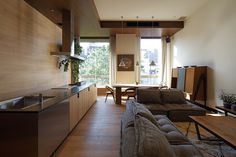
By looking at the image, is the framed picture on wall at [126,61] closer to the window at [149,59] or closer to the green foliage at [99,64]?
the window at [149,59]

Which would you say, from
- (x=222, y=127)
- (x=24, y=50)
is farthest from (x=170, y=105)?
(x=24, y=50)

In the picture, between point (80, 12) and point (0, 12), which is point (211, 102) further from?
point (0, 12)

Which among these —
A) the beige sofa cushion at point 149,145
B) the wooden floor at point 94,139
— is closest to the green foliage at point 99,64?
the wooden floor at point 94,139

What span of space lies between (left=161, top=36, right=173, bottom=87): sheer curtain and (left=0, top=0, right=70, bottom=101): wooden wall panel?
243 inches

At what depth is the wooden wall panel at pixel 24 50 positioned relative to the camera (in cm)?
375

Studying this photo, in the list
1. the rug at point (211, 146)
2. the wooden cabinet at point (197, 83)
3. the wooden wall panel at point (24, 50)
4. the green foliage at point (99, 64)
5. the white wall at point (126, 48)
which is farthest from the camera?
the green foliage at point (99, 64)

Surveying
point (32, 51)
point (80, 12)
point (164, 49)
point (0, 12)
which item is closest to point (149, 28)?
point (164, 49)

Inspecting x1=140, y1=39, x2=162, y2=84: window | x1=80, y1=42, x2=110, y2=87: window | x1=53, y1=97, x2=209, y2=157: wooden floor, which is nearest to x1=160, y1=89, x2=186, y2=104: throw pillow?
x1=53, y1=97, x2=209, y2=157: wooden floor

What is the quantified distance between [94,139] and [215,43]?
15.1 feet

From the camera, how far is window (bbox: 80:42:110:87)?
11.3 meters

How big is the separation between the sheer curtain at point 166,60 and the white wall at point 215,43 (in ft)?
7.19

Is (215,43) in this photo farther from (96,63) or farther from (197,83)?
(96,63)

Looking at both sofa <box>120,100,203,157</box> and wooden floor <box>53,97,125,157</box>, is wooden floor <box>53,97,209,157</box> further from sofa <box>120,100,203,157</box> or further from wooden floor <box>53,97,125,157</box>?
sofa <box>120,100,203,157</box>

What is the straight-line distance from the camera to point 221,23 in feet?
19.5
